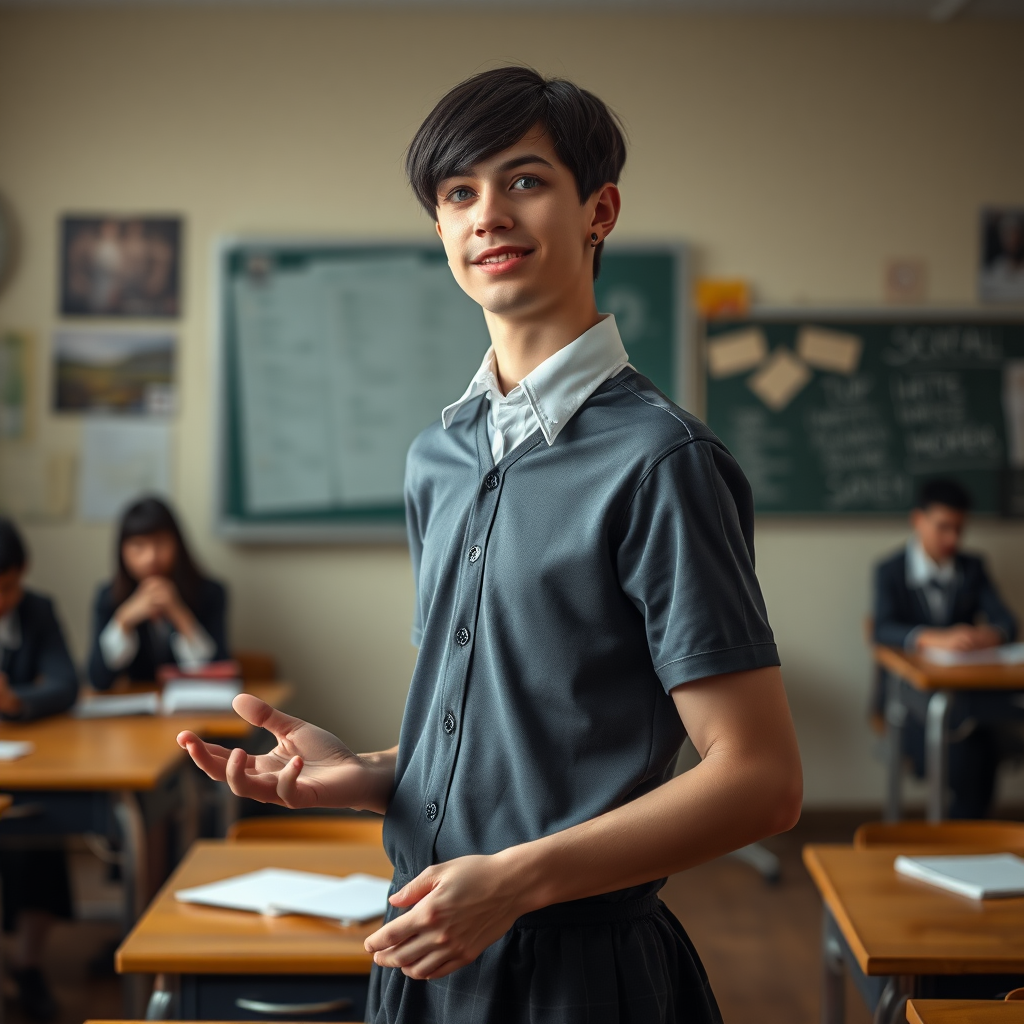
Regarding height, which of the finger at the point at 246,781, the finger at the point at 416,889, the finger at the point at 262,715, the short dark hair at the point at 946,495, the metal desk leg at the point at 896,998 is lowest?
the metal desk leg at the point at 896,998

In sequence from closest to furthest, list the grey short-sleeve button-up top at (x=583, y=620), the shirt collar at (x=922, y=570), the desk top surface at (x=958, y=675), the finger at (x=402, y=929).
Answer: the finger at (x=402, y=929)
the grey short-sleeve button-up top at (x=583, y=620)
the desk top surface at (x=958, y=675)
the shirt collar at (x=922, y=570)

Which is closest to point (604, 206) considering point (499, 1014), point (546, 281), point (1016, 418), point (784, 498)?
point (546, 281)

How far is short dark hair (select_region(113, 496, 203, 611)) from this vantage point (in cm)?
375

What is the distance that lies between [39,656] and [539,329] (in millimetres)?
2759

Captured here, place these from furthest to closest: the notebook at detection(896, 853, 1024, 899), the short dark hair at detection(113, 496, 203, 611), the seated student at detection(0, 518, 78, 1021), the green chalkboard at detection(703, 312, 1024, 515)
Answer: the green chalkboard at detection(703, 312, 1024, 515)
the short dark hair at detection(113, 496, 203, 611)
the seated student at detection(0, 518, 78, 1021)
the notebook at detection(896, 853, 1024, 899)

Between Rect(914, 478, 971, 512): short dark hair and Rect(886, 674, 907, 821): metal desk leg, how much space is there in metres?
0.66

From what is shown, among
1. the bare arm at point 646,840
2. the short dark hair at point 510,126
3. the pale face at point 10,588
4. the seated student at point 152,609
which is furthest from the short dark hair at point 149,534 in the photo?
the bare arm at point 646,840

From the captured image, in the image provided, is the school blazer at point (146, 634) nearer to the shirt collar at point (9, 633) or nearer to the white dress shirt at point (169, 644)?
the white dress shirt at point (169, 644)

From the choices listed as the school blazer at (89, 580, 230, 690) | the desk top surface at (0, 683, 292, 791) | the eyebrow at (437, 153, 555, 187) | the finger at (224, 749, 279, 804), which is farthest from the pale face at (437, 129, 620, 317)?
the school blazer at (89, 580, 230, 690)

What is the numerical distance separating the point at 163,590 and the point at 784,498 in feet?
7.85

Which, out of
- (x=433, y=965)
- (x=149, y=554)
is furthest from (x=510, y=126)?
(x=149, y=554)

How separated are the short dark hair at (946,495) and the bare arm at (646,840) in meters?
Answer: 3.61

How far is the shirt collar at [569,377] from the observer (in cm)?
99

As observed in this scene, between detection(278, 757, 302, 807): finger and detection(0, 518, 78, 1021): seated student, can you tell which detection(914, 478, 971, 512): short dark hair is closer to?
detection(0, 518, 78, 1021): seated student
